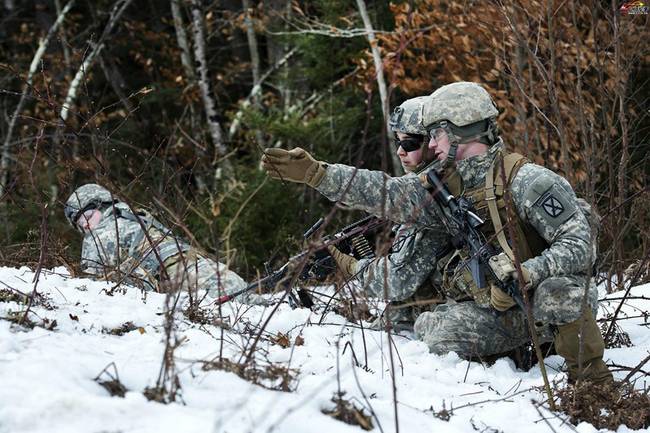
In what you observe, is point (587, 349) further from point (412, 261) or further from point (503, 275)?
point (412, 261)

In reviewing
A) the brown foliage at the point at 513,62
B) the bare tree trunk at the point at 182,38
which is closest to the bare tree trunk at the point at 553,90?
the brown foliage at the point at 513,62

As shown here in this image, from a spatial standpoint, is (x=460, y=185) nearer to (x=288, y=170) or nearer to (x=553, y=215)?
(x=553, y=215)

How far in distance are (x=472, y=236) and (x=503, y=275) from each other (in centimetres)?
36

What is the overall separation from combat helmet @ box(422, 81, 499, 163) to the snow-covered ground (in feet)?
3.90

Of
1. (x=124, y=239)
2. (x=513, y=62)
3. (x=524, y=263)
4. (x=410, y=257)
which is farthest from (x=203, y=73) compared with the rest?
(x=524, y=263)

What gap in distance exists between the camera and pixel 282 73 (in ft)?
40.0

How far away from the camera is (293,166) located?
470 cm

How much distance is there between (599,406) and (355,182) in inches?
73.1

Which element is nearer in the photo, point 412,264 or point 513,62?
point 412,264

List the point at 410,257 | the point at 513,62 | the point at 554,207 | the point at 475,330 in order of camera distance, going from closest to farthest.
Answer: the point at 554,207 < the point at 475,330 < the point at 410,257 < the point at 513,62

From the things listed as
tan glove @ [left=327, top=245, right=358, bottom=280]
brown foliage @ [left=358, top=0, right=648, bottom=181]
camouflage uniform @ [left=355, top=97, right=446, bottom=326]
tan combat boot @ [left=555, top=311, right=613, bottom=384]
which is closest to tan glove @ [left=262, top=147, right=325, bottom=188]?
camouflage uniform @ [left=355, top=97, right=446, bottom=326]

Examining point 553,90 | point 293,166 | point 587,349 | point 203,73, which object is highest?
point 293,166

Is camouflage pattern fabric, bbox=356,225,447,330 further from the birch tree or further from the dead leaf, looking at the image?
the birch tree

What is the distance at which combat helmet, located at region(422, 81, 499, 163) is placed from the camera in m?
4.71
